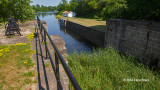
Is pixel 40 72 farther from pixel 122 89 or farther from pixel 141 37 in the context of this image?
pixel 141 37

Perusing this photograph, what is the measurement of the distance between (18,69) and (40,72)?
2.12 ft

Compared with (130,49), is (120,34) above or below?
above

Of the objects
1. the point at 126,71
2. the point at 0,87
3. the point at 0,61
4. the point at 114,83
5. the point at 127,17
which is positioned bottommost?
the point at 114,83

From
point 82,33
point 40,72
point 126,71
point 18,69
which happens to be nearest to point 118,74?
point 126,71

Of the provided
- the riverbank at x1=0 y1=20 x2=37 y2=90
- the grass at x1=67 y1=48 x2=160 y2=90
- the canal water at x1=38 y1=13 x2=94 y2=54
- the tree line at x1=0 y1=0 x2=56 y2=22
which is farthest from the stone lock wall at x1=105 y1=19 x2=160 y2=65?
the riverbank at x1=0 y1=20 x2=37 y2=90

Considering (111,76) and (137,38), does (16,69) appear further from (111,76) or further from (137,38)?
(137,38)

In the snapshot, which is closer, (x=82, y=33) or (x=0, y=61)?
(x=0, y=61)

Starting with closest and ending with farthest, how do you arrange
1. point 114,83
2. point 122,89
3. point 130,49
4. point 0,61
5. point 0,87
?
point 0,87
point 0,61
point 122,89
point 114,83
point 130,49

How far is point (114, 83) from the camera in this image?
18.9 ft

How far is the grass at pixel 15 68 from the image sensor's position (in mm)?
2564

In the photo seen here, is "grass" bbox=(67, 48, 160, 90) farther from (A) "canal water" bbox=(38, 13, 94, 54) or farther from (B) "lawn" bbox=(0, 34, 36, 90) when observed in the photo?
(A) "canal water" bbox=(38, 13, 94, 54)

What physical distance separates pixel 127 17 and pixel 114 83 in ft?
32.4

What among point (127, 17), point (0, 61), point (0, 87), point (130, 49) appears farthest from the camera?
point (127, 17)

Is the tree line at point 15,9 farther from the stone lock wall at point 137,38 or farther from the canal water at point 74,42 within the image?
the stone lock wall at point 137,38
